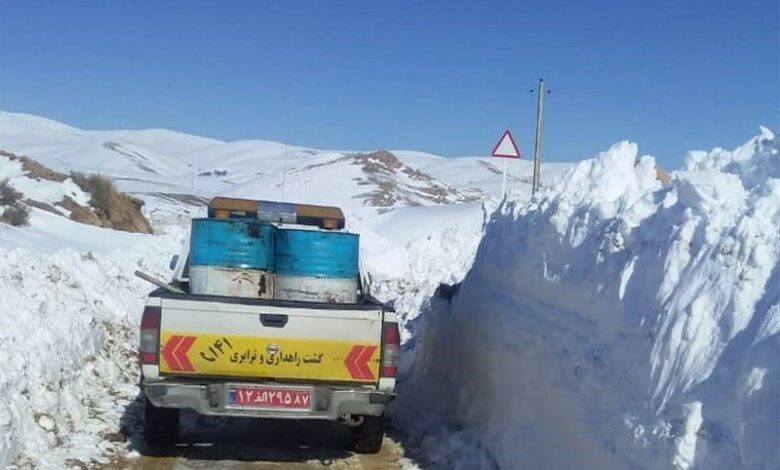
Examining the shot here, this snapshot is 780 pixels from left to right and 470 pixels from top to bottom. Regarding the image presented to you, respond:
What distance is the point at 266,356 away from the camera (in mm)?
7391

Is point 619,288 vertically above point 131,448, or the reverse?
point 619,288

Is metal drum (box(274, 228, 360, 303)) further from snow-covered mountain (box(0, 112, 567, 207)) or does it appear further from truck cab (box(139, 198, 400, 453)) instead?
snow-covered mountain (box(0, 112, 567, 207))

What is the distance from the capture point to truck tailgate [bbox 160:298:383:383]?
23.8 feet

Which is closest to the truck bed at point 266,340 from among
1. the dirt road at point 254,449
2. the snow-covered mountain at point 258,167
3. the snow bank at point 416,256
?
the dirt road at point 254,449

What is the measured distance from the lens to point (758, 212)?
17.0 ft

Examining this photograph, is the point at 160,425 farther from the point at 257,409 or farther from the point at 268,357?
the point at 268,357

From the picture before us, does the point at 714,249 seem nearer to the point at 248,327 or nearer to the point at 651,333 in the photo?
the point at 651,333

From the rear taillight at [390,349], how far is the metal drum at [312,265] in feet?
3.55

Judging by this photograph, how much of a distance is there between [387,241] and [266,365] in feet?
56.0

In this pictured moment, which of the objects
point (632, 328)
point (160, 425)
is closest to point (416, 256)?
point (160, 425)

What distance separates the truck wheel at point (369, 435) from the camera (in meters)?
8.18

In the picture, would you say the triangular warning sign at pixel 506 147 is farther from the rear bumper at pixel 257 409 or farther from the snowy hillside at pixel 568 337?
the rear bumper at pixel 257 409

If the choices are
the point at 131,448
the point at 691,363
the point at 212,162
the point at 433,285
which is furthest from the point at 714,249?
the point at 212,162

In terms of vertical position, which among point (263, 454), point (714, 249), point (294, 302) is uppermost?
point (714, 249)
